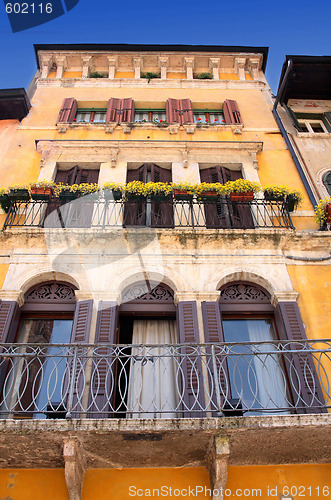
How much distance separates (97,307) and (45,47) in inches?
431

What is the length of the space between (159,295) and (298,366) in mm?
2796

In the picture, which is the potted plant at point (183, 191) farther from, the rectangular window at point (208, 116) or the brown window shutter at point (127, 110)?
the rectangular window at point (208, 116)

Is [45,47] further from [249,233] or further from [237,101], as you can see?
[249,233]

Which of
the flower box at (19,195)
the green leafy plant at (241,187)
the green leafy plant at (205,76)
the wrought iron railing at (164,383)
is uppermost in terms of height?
the green leafy plant at (205,76)

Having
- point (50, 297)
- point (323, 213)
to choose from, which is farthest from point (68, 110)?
point (323, 213)

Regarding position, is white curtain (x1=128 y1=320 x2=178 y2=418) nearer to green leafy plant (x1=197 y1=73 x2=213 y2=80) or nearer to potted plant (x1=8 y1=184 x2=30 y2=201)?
potted plant (x1=8 y1=184 x2=30 y2=201)

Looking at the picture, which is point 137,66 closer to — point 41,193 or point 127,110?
point 127,110

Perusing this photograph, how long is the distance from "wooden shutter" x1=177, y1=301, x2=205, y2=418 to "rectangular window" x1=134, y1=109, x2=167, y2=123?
731 cm

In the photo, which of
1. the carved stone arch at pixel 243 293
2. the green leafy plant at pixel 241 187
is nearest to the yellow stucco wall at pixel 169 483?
the carved stone arch at pixel 243 293

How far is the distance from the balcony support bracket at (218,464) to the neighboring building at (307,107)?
784 centimetres

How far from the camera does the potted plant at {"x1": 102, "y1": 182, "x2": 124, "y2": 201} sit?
9.94 meters

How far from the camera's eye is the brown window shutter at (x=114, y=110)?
42.7 ft

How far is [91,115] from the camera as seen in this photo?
13672mm

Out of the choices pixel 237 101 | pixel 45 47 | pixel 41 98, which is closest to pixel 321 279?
pixel 237 101
